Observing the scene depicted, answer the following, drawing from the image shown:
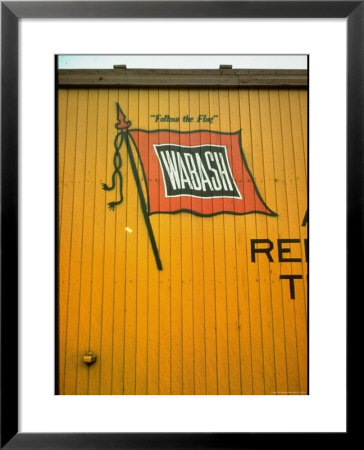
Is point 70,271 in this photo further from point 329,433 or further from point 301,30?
point 301,30

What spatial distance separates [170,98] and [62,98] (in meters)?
0.71

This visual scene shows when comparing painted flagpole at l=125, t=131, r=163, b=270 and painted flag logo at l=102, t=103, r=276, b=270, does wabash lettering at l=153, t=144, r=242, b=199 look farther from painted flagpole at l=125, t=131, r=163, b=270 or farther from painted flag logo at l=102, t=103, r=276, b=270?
painted flagpole at l=125, t=131, r=163, b=270

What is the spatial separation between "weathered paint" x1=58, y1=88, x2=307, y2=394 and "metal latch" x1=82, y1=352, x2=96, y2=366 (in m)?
0.02

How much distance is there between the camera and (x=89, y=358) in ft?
4.35

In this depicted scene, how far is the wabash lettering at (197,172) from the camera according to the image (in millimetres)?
1286

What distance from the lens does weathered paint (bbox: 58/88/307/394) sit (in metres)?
1.25

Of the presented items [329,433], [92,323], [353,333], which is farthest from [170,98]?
[329,433]

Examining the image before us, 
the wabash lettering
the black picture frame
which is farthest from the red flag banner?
the black picture frame

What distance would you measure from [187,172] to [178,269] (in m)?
0.43

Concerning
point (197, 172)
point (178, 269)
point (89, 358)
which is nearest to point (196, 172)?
point (197, 172)

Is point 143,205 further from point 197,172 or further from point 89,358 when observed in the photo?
point 89,358

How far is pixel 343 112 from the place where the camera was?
2.22 ft

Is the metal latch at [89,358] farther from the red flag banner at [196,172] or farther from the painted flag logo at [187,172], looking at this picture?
the red flag banner at [196,172]

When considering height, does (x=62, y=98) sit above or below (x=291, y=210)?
above
